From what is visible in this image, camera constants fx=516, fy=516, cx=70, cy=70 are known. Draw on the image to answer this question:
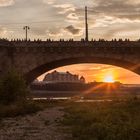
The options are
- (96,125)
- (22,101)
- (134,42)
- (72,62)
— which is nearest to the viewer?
(96,125)

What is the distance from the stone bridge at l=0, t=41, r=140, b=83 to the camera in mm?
83500

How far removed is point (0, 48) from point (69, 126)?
44577mm

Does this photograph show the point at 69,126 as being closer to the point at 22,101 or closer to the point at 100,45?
the point at 22,101

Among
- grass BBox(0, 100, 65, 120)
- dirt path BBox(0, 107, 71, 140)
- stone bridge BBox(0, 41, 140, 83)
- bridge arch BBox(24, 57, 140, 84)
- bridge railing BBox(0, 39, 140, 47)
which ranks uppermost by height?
bridge railing BBox(0, 39, 140, 47)

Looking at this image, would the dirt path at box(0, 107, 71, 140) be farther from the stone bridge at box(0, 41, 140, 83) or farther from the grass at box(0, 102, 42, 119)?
the stone bridge at box(0, 41, 140, 83)

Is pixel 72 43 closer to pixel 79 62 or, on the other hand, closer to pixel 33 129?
pixel 79 62

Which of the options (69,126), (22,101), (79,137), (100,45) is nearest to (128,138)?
(79,137)

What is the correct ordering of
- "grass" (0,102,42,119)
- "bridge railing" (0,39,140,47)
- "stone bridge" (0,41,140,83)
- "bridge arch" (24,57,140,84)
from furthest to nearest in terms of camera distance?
"bridge arch" (24,57,140,84) → "stone bridge" (0,41,140,83) → "bridge railing" (0,39,140,47) → "grass" (0,102,42,119)

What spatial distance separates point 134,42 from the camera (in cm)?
8344

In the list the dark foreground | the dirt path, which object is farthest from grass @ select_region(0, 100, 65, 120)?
the dark foreground

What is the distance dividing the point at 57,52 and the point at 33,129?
149 feet

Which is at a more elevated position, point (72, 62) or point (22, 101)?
point (72, 62)

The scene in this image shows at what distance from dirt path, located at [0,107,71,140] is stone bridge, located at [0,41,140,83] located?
117 feet

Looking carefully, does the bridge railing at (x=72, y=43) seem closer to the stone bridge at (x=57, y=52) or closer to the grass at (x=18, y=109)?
the stone bridge at (x=57, y=52)
